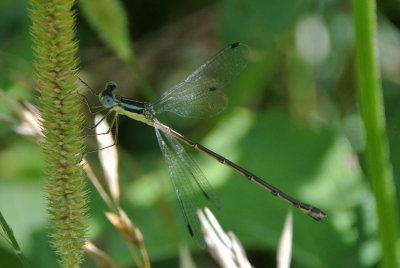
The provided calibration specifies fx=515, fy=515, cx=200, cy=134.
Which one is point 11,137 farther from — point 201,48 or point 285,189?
point 285,189

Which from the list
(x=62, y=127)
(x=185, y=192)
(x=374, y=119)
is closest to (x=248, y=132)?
(x=185, y=192)

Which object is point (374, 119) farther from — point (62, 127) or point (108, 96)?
point (108, 96)

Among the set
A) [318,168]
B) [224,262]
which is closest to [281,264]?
[224,262]

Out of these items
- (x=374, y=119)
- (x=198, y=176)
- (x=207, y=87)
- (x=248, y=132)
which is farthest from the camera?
(x=248, y=132)

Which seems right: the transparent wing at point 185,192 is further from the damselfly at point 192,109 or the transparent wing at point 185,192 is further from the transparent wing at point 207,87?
the transparent wing at point 207,87

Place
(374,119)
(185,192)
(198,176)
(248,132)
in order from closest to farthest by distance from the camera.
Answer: (374,119) → (185,192) → (198,176) → (248,132)

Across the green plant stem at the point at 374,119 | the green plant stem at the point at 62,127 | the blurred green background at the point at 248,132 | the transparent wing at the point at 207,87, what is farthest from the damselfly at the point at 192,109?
the green plant stem at the point at 62,127
